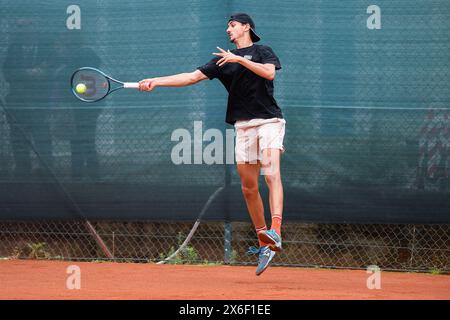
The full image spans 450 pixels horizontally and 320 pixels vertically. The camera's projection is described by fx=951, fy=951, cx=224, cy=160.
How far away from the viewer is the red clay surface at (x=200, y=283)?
594 cm

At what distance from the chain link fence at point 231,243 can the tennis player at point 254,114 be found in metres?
1.22

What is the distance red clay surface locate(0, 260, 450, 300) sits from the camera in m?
5.94

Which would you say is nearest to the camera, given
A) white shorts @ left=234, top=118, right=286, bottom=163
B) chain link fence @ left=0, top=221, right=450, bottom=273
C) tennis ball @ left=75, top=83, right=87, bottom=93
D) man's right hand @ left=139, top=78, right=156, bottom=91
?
man's right hand @ left=139, top=78, right=156, bottom=91

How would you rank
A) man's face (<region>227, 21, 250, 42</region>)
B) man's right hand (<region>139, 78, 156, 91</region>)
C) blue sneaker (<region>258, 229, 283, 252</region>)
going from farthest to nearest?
man's face (<region>227, 21, 250, 42</region>) → man's right hand (<region>139, 78, 156, 91</region>) → blue sneaker (<region>258, 229, 283, 252</region>)

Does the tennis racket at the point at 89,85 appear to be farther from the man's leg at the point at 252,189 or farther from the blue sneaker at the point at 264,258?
the blue sneaker at the point at 264,258

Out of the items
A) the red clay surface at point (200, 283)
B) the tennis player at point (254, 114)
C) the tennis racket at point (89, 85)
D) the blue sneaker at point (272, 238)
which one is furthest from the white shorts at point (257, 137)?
the tennis racket at point (89, 85)

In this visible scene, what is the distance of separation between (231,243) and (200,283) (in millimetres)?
1467

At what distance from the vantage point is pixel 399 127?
7.55 meters

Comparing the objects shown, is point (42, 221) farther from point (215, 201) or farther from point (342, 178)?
point (342, 178)

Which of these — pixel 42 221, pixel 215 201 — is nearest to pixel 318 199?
pixel 215 201

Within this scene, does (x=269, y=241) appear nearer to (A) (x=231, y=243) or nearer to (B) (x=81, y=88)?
(A) (x=231, y=243)

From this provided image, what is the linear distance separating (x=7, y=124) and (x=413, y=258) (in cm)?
355

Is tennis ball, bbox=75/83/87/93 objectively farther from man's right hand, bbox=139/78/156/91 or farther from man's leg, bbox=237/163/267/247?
man's leg, bbox=237/163/267/247

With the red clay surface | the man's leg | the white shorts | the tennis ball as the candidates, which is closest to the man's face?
the white shorts
